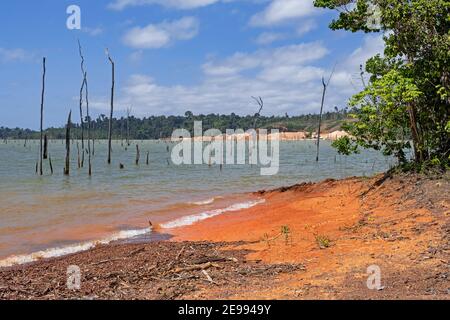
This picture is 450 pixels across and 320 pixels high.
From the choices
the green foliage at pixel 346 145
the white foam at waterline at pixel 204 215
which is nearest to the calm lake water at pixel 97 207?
the white foam at waterline at pixel 204 215

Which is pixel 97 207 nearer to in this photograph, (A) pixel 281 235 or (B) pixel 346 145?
(B) pixel 346 145

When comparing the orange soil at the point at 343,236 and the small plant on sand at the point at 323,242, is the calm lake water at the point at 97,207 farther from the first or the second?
the small plant on sand at the point at 323,242

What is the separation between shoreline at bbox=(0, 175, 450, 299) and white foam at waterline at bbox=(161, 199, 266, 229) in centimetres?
147

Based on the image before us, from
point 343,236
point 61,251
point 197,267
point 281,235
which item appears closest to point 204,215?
point 61,251

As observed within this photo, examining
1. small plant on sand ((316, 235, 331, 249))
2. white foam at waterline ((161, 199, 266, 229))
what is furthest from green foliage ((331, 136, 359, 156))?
small plant on sand ((316, 235, 331, 249))

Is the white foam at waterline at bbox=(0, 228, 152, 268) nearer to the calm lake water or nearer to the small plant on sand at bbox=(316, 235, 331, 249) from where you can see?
the calm lake water

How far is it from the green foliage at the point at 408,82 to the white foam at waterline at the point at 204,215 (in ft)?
18.6

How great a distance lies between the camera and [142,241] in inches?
501

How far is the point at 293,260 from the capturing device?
827cm

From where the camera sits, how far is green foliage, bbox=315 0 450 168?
12.2 meters

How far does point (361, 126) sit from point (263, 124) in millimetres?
171934

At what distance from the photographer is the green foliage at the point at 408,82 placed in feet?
39.9
